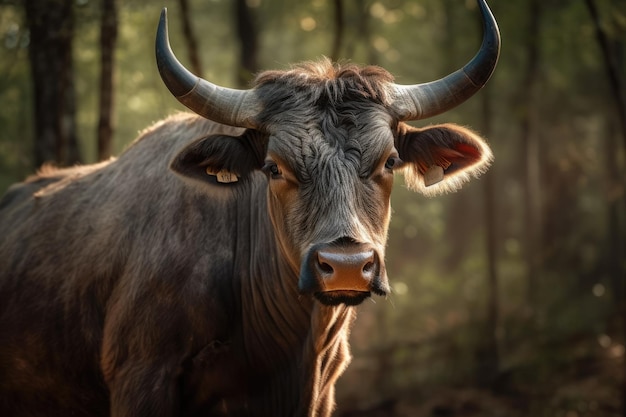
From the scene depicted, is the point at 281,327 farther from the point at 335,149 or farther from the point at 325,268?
the point at 335,149

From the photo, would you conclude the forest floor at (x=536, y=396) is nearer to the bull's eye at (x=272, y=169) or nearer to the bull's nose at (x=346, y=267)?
the bull's eye at (x=272, y=169)

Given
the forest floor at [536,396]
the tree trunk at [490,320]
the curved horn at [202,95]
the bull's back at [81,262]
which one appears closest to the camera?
the curved horn at [202,95]

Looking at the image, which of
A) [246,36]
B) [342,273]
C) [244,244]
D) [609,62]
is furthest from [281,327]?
[246,36]

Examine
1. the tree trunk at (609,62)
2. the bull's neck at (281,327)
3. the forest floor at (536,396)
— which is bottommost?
the forest floor at (536,396)

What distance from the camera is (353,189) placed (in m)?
5.42

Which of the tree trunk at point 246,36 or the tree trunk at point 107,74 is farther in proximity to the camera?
the tree trunk at point 246,36

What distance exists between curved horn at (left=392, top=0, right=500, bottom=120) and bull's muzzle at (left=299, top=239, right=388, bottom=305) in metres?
1.26

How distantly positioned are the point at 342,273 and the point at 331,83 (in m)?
1.44

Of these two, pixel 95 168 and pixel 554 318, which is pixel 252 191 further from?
pixel 554 318

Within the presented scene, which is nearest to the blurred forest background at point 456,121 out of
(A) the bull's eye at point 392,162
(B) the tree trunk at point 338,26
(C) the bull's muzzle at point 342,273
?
(B) the tree trunk at point 338,26

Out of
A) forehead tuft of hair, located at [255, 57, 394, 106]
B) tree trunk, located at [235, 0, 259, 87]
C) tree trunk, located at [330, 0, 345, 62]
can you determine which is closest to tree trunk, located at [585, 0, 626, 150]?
tree trunk, located at [330, 0, 345, 62]

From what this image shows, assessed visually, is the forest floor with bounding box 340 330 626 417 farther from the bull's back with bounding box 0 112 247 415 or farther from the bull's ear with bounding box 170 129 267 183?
the bull's ear with bounding box 170 129 267 183

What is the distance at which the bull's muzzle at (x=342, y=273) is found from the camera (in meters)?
4.99

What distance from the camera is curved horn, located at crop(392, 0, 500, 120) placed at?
229 inches
